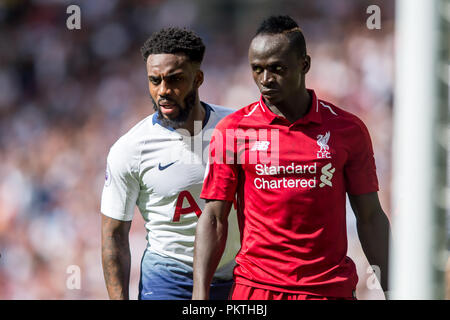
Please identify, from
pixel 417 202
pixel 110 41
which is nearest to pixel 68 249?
pixel 110 41

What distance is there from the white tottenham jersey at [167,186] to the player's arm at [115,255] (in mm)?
64

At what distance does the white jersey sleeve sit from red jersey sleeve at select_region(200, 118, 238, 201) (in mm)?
839

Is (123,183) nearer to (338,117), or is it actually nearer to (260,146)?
(260,146)

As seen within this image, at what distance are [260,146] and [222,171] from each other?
0.69 ft

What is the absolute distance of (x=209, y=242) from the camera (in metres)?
3.29

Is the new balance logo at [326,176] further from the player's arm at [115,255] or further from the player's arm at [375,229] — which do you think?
the player's arm at [115,255]

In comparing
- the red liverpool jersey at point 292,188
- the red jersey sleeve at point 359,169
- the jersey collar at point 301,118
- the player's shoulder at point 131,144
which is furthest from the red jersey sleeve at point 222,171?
the player's shoulder at point 131,144

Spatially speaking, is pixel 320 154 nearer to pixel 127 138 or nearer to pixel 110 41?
pixel 127 138

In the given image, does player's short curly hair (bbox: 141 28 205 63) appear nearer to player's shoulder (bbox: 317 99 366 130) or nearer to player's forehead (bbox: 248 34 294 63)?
player's forehead (bbox: 248 34 294 63)

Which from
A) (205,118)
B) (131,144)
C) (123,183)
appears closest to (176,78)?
(205,118)

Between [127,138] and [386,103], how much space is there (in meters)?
4.08

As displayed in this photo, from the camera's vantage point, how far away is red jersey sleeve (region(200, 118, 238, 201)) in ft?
10.8

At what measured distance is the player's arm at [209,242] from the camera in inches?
128

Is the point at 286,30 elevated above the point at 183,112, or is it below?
above
